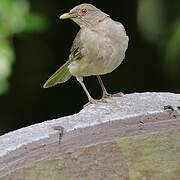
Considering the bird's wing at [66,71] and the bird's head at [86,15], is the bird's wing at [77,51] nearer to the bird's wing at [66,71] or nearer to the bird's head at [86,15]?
the bird's wing at [66,71]

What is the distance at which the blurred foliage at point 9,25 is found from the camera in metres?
4.46

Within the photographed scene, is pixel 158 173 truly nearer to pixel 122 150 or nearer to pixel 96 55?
pixel 122 150

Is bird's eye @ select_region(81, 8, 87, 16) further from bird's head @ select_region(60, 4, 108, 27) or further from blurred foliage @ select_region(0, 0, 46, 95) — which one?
blurred foliage @ select_region(0, 0, 46, 95)

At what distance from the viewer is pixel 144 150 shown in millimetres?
2254

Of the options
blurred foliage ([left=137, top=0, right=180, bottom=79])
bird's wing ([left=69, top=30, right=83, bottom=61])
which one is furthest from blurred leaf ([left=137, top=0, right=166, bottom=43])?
bird's wing ([left=69, top=30, right=83, bottom=61])

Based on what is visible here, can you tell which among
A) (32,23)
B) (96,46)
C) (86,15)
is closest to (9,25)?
(32,23)

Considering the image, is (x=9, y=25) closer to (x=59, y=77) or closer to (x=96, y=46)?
(x=59, y=77)

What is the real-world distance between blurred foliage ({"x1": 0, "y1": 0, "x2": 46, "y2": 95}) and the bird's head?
676 mm

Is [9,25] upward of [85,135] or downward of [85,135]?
downward

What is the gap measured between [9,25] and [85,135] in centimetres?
252

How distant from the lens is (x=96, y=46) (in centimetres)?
366

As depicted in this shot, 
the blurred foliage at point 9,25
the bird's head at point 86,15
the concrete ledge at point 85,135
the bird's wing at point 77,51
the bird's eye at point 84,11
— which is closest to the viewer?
the concrete ledge at point 85,135

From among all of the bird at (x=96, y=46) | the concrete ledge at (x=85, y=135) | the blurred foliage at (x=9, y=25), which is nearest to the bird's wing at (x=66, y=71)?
the bird at (x=96, y=46)

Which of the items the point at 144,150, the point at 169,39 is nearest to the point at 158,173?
the point at 144,150
